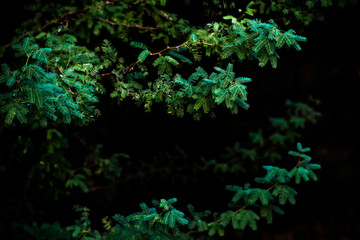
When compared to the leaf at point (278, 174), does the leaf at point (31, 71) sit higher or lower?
higher

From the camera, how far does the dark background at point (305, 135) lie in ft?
16.9

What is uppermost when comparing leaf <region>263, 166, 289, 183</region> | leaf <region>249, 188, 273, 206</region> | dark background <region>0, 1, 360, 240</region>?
leaf <region>263, 166, 289, 183</region>

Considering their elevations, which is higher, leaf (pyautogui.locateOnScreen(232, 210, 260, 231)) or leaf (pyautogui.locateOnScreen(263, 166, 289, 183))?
leaf (pyautogui.locateOnScreen(263, 166, 289, 183))

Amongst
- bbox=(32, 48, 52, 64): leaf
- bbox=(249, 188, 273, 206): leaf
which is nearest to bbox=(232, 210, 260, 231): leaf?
bbox=(249, 188, 273, 206): leaf

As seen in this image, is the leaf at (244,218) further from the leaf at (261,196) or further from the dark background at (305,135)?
the dark background at (305,135)

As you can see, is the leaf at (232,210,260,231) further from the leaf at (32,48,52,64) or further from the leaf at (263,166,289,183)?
the leaf at (32,48,52,64)

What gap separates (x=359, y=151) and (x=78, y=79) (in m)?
5.84

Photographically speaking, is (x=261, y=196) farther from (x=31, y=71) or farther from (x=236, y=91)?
(x=31, y=71)

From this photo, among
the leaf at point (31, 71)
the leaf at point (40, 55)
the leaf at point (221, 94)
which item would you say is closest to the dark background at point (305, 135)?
the leaf at point (40, 55)

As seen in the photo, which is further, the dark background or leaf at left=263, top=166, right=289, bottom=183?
the dark background

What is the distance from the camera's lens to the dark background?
16.9ft

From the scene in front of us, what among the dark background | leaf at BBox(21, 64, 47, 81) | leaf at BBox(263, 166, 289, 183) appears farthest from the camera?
the dark background

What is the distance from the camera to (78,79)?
8.42ft

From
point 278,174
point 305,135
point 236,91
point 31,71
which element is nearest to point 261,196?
point 278,174
